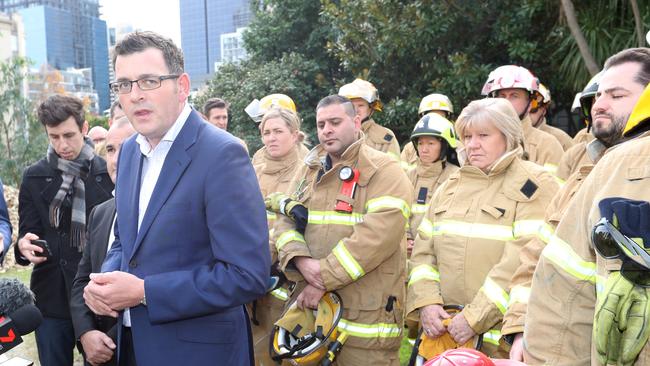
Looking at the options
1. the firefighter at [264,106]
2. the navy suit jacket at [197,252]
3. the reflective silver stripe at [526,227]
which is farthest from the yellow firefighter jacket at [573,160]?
the firefighter at [264,106]

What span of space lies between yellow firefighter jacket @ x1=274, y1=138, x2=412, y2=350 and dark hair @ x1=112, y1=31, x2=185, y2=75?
168 centimetres

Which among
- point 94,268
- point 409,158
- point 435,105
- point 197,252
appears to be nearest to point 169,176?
point 197,252

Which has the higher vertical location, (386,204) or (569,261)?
(569,261)

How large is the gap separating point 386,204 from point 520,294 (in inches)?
45.4

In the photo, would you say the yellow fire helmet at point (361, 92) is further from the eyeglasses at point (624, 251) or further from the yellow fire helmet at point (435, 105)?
the eyeglasses at point (624, 251)

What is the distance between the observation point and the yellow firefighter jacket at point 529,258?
106 inches

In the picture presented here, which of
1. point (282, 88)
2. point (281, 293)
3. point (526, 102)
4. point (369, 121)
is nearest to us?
point (281, 293)

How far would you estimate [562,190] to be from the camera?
288 cm

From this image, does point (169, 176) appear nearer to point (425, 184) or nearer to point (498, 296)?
point (498, 296)

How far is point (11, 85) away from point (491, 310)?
18592mm

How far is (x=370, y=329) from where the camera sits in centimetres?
376

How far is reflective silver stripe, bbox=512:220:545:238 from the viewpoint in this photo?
3225 millimetres

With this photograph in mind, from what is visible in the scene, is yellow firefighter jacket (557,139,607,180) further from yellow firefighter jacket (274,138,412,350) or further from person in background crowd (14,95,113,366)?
person in background crowd (14,95,113,366)

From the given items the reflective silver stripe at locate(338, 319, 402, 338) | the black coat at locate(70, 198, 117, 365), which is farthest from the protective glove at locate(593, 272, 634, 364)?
the black coat at locate(70, 198, 117, 365)
